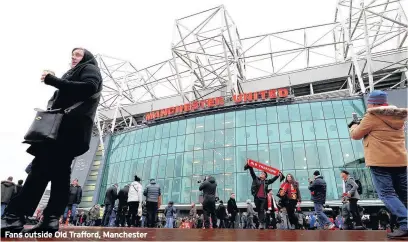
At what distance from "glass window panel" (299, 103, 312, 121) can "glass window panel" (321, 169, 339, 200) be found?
4.84 meters

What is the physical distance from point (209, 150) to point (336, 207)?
35.4 feet

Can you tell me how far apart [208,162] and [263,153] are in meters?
4.80

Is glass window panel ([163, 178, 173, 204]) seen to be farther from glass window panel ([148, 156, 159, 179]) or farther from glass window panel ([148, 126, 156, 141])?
glass window panel ([148, 126, 156, 141])

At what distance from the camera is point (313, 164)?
2028cm

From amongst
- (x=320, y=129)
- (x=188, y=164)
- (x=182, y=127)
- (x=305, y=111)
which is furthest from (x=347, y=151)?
(x=182, y=127)

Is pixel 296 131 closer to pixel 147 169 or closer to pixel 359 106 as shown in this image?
pixel 359 106

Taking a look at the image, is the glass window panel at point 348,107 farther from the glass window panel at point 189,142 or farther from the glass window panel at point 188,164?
the glass window panel at point 188,164

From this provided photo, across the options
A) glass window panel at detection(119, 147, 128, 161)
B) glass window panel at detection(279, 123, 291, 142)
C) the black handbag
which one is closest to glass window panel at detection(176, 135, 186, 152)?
glass window panel at detection(119, 147, 128, 161)

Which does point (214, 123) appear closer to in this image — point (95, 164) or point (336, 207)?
point (336, 207)

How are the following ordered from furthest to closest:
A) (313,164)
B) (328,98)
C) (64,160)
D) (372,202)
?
(328,98) → (313,164) → (372,202) → (64,160)

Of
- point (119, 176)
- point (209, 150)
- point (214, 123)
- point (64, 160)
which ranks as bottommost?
point (64, 160)

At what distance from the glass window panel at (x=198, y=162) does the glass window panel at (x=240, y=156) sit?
321 centimetres

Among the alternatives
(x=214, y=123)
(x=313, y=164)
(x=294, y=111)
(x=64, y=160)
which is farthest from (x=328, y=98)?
(x=64, y=160)

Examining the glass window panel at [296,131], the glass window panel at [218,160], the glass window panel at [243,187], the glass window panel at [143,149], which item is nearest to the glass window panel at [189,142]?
the glass window panel at [218,160]
